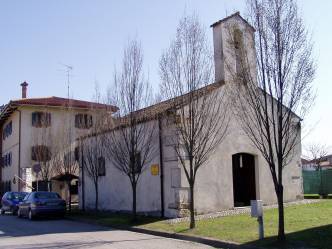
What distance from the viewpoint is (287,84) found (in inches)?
453

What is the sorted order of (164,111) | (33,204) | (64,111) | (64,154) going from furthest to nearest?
(64,111)
(64,154)
(33,204)
(164,111)

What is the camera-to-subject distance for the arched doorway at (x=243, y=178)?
22172mm

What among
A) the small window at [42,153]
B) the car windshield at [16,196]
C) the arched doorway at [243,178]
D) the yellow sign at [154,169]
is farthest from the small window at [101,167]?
the small window at [42,153]

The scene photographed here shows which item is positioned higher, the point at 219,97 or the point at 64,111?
the point at 64,111

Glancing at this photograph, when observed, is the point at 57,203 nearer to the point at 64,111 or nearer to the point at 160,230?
the point at 160,230

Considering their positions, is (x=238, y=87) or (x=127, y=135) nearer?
(x=238, y=87)

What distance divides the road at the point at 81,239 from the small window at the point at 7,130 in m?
27.0

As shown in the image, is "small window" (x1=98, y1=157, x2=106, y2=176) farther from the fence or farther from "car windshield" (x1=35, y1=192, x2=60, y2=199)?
the fence

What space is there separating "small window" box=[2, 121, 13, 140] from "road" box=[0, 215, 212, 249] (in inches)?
1062

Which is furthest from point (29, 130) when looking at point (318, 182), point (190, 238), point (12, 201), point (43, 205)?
point (190, 238)

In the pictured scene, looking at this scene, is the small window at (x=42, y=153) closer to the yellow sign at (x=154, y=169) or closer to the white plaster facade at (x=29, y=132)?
the white plaster facade at (x=29, y=132)

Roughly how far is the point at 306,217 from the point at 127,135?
26.8 feet

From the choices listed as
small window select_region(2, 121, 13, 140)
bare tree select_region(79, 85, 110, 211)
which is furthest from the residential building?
bare tree select_region(79, 85, 110, 211)

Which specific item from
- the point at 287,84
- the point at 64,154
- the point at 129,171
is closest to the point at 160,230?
the point at 129,171
